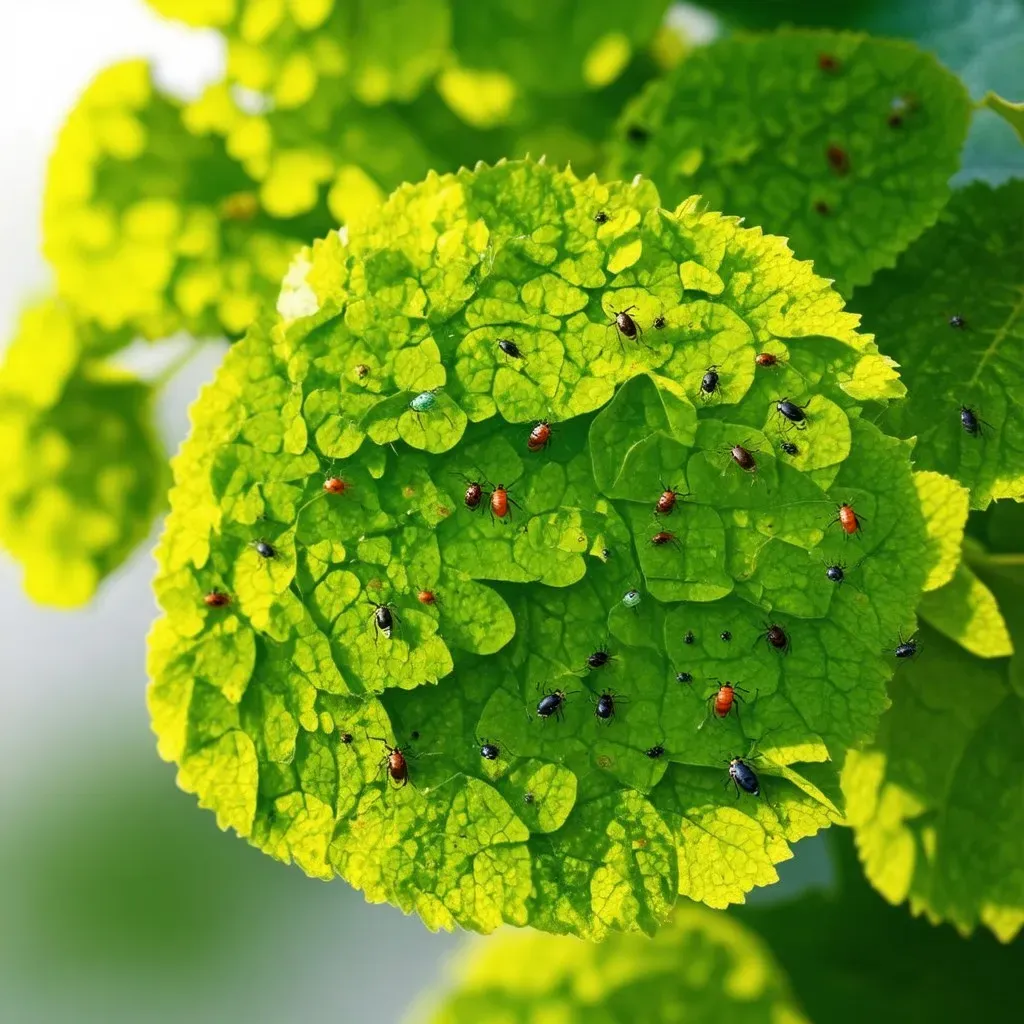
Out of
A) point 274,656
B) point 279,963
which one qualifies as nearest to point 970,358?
point 274,656

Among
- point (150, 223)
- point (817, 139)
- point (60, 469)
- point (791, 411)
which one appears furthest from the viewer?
point (60, 469)

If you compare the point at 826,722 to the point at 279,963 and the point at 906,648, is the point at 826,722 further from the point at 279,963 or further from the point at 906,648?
the point at 279,963

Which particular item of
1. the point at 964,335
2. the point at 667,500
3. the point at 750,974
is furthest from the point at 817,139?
the point at 750,974

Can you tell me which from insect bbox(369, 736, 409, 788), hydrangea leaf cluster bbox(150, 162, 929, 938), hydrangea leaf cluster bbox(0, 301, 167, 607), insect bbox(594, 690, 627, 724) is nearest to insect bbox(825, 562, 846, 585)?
hydrangea leaf cluster bbox(150, 162, 929, 938)

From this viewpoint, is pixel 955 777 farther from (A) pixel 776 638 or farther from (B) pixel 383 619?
(B) pixel 383 619

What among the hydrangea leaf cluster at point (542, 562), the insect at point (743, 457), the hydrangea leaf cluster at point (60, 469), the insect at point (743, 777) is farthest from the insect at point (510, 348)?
the hydrangea leaf cluster at point (60, 469)
